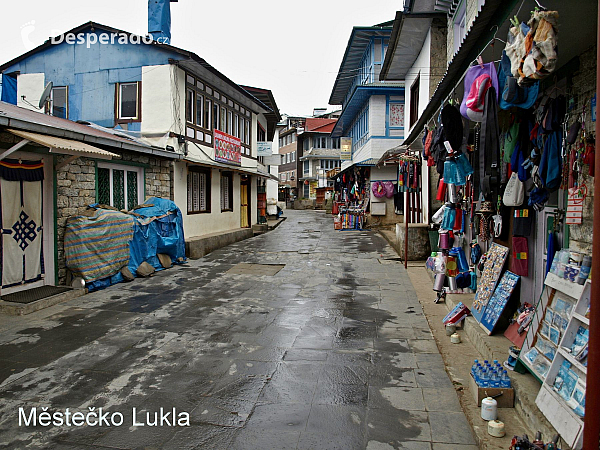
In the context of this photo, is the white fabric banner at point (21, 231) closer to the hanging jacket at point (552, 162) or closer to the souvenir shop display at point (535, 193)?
the souvenir shop display at point (535, 193)

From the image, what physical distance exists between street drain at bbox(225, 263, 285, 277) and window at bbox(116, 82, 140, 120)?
5.69 meters

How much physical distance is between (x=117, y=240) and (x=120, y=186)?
199cm

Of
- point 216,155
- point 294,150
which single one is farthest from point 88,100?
point 294,150

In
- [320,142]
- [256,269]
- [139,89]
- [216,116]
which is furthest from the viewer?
[320,142]

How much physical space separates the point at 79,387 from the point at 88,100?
38.1 feet

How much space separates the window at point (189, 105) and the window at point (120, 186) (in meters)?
3.00

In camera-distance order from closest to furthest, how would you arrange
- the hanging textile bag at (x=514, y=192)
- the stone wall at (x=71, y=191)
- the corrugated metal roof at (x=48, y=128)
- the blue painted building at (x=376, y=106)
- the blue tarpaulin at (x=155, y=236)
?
the hanging textile bag at (x=514, y=192) → the corrugated metal roof at (x=48, y=128) → the stone wall at (x=71, y=191) → the blue tarpaulin at (x=155, y=236) → the blue painted building at (x=376, y=106)

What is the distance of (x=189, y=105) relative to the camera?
14.4 meters

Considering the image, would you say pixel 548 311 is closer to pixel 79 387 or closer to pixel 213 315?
pixel 79 387

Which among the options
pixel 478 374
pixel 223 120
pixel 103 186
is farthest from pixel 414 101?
pixel 478 374

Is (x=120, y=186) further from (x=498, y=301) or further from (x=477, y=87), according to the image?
(x=498, y=301)

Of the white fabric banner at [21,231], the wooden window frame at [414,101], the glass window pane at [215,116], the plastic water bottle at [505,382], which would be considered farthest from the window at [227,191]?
the plastic water bottle at [505,382]

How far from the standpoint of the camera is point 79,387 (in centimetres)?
463

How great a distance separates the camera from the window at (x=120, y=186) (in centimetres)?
1055
